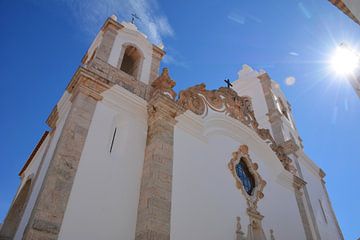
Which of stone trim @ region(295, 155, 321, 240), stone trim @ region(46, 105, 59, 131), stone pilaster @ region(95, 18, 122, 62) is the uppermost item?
stone pilaster @ region(95, 18, 122, 62)

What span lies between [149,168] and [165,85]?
2881mm

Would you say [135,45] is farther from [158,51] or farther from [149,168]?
[149,168]

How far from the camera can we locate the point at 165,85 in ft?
29.2

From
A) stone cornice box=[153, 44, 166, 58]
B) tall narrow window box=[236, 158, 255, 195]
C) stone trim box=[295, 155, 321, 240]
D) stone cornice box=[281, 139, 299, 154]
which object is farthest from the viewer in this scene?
Result: stone cornice box=[281, 139, 299, 154]

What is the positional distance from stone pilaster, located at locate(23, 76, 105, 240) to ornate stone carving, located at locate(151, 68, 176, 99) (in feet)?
5.86

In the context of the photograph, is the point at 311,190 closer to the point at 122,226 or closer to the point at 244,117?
the point at 244,117

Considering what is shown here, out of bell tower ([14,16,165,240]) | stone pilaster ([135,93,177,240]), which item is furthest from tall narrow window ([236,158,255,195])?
bell tower ([14,16,165,240])

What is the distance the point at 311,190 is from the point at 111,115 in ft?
31.7

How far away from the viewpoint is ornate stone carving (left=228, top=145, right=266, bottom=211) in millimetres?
9047

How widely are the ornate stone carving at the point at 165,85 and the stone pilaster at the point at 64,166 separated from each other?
5.86 feet

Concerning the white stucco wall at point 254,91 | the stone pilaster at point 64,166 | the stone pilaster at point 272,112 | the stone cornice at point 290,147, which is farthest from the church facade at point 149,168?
the white stucco wall at point 254,91

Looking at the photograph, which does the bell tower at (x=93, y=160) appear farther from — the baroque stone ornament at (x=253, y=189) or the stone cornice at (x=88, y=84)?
the baroque stone ornament at (x=253, y=189)

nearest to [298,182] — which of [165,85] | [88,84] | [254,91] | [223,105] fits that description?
[223,105]

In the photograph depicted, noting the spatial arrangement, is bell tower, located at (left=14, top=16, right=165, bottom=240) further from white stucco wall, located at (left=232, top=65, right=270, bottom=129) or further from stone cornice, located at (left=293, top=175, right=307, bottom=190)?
white stucco wall, located at (left=232, top=65, right=270, bottom=129)
